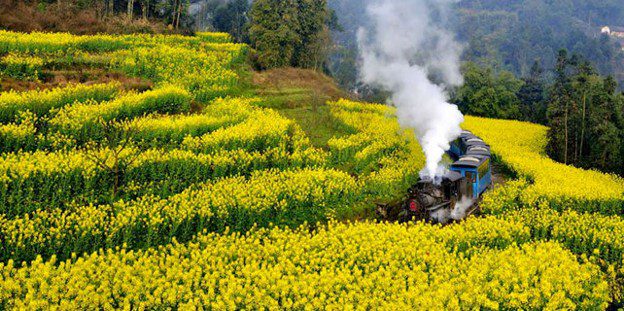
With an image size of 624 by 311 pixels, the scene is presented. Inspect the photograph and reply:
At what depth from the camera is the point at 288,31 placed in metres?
46.3

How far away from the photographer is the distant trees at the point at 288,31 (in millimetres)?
46062

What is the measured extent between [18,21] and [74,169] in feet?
80.5

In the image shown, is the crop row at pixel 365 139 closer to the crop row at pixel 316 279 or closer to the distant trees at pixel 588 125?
the crop row at pixel 316 279

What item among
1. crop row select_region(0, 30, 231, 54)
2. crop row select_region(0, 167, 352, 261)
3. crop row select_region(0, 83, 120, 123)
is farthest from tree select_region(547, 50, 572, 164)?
crop row select_region(0, 83, 120, 123)

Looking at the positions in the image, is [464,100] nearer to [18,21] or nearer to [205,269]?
[18,21]

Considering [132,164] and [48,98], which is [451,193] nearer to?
[132,164]

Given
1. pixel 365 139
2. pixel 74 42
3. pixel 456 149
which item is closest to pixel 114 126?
pixel 74 42

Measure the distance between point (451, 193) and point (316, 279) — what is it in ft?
35.8

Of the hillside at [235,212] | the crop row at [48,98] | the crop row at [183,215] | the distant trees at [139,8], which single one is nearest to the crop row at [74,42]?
the hillside at [235,212]

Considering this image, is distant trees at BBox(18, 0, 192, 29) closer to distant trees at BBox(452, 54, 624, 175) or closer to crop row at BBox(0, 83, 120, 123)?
crop row at BBox(0, 83, 120, 123)

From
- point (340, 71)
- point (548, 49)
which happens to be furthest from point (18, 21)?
point (548, 49)

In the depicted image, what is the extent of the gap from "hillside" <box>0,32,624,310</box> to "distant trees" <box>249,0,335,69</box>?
12721 mm

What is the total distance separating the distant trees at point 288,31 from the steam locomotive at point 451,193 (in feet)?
81.4

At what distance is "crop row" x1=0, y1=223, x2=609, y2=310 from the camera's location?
1106cm
